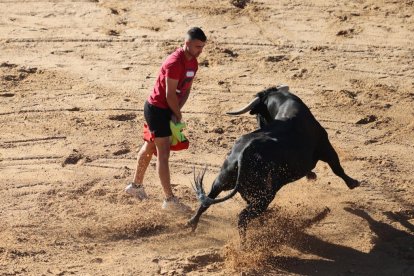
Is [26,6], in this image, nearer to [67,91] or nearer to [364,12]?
[67,91]

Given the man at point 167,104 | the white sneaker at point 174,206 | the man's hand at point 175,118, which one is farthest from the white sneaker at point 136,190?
the man's hand at point 175,118

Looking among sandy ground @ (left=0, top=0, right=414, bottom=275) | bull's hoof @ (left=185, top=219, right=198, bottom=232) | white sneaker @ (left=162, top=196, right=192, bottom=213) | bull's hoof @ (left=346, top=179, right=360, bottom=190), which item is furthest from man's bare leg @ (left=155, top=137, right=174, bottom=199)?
bull's hoof @ (left=346, top=179, right=360, bottom=190)

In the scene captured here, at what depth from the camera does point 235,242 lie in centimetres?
725

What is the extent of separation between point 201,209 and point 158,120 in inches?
33.9

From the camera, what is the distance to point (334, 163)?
796 centimetres

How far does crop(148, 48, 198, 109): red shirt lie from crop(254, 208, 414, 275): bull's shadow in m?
1.61

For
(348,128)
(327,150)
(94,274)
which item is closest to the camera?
(94,274)

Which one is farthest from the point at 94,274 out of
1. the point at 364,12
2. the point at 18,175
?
the point at 364,12

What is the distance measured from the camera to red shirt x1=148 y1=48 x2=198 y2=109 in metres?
7.17

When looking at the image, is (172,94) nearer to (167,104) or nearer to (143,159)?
(167,104)

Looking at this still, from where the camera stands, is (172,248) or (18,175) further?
(18,175)

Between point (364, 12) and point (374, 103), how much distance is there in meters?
2.77

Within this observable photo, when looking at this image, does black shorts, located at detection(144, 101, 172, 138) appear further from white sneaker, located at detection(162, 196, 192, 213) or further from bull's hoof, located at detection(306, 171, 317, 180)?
bull's hoof, located at detection(306, 171, 317, 180)

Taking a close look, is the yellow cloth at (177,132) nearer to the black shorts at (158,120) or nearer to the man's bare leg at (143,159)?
the black shorts at (158,120)
